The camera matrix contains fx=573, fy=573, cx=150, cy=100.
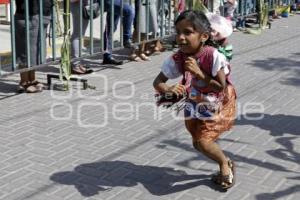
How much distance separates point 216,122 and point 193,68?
580mm

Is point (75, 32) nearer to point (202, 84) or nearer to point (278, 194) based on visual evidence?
point (202, 84)

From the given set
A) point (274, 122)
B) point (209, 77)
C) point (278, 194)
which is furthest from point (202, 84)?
point (274, 122)

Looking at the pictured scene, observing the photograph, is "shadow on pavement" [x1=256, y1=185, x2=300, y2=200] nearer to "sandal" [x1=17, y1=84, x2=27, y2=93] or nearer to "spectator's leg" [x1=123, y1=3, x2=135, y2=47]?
"sandal" [x1=17, y1=84, x2=27, y2=93]

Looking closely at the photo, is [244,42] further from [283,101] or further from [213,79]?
[213,79]

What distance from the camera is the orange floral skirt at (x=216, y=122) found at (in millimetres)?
4250

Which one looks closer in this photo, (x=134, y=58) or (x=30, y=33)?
(x=30, y=33)

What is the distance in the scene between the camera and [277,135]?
5.75 m

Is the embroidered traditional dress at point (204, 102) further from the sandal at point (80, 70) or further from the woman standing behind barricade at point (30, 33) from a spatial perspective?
the sandal at point (80, 70)

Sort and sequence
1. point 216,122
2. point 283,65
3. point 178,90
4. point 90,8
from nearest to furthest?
1. point 178,90
2. point 216,122
3. point 90,8
4. point 283,65

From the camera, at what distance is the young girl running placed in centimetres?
394

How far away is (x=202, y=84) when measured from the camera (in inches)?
164

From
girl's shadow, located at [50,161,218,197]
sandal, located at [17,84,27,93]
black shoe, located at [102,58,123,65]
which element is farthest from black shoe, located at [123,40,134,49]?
girl's shadow, located at [50,161,218,197]

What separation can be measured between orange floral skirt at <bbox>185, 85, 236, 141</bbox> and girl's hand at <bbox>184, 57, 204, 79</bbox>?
444 mm

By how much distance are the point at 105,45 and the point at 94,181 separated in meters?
4.30
